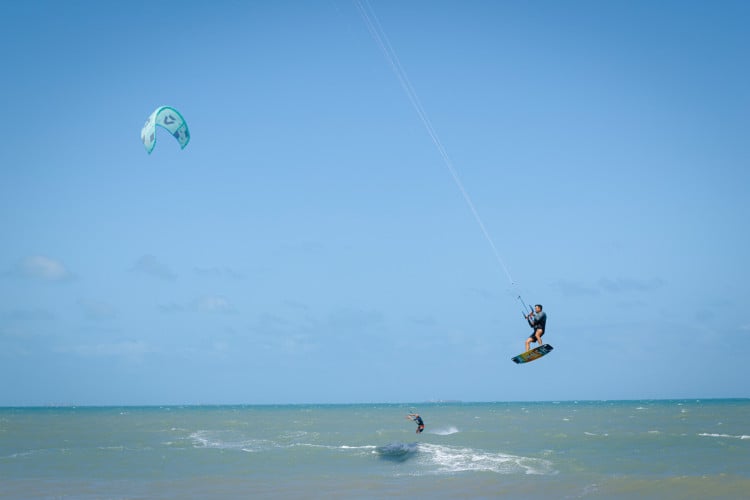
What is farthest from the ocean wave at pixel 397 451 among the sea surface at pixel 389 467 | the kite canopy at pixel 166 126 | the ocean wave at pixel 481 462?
the kite canopy at pixel 166 126

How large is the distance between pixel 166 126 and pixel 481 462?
16.0 meters

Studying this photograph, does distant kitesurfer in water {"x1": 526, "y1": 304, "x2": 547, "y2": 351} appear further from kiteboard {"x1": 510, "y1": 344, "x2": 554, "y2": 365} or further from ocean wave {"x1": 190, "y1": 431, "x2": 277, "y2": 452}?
ocean wave {"x1": 190, "y1": 431, "x2": 277, "y2": 452}

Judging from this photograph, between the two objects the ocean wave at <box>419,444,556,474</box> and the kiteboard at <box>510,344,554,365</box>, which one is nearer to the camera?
the kiteboard at <box>510,344,554,365</box>

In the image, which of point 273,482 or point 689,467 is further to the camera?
point 689,467

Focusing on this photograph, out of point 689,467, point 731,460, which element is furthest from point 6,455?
point 731,460

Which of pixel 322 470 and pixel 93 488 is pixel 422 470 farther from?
pixel 93 488

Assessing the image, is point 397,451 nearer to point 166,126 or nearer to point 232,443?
point 232,443

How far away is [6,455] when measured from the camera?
28.1 metres

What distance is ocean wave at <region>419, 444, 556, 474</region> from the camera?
71.7ft

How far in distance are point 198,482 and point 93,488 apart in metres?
2.99

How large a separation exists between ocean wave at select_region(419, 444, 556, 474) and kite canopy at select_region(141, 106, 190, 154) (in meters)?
13.8

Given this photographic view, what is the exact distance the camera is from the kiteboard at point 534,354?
1584cm

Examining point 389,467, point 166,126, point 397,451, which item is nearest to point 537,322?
point 389,467

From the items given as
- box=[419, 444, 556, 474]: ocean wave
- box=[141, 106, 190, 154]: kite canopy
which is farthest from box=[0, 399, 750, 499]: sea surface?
box=[141, 106, 190, 154]: kite canopy
